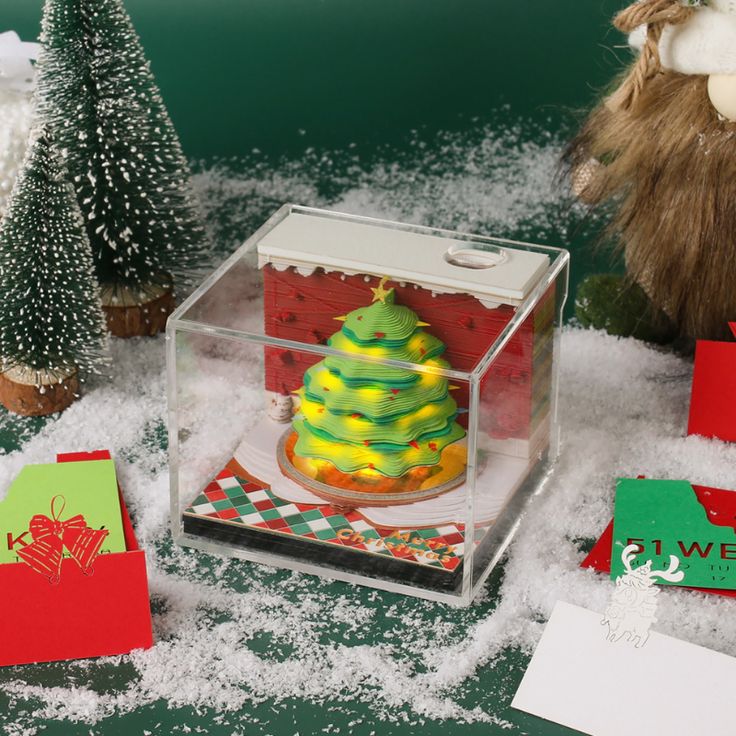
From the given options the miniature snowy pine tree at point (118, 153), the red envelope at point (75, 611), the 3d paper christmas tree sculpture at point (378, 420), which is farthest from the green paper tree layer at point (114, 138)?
the red envelope at point (75, 611)

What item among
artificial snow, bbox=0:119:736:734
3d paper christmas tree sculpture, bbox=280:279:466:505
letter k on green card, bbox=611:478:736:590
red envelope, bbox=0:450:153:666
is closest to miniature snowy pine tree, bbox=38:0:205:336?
artificial snow, bbox=0:119:736:734

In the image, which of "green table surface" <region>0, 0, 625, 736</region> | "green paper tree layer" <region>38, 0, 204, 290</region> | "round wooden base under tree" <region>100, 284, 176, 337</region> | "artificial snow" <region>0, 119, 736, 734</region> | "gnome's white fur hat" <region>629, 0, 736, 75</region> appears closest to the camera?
"artificial snow" <region>0, 119, 736, 734</region>

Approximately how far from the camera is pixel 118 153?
6.03 feet

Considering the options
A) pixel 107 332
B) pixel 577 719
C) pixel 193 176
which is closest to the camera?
pixel 577 719

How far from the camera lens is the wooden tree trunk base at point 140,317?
1.92m

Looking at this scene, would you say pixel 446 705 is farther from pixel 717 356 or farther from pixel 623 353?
pixel 623 353

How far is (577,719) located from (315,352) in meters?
0.45

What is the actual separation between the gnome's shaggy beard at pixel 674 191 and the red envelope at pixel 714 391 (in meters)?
0.07

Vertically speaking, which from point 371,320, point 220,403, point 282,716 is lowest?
point 282,716

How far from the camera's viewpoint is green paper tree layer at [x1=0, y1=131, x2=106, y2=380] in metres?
1.68

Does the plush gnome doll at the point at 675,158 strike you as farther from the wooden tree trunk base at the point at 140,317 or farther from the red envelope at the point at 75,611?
the red envelope at the point at 75,611

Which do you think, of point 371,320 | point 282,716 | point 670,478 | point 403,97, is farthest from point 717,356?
point 403,97

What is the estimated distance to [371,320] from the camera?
1.48m

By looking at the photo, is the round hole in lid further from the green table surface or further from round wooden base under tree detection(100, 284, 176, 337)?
the green table surface
